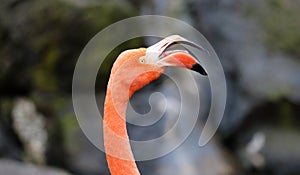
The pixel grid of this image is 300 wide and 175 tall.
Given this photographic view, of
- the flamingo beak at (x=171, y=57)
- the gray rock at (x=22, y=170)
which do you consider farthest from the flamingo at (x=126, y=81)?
the gray rock at (x=22, y=170)

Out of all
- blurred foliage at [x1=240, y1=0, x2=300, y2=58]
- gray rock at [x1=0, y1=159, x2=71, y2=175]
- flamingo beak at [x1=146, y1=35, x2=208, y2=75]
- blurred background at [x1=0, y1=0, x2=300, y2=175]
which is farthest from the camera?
blurred foliage at [x1=240, y1=0, x2=300, y2=58]

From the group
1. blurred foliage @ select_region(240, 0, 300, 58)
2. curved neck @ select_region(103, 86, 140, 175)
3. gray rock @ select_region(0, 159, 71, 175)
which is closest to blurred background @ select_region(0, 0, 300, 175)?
blurred foliage @ select_region(240, 0, 300, 58)

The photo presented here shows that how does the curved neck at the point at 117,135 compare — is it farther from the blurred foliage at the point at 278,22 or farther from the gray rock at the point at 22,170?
the blurred foliage at the point at 278,22

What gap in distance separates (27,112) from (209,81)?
144cm

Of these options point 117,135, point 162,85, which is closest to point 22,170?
point 162,85

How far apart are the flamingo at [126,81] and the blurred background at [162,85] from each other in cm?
208

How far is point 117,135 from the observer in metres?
1.28

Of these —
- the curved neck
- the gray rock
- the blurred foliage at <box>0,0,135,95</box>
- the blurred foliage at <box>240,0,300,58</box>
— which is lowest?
the blurred foliage at <box>240,0,300,58</box>

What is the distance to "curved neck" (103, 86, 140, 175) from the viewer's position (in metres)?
1.27

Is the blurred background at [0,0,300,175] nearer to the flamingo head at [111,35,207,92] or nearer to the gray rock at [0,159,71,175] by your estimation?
the gray rock at [0,159,71,175]

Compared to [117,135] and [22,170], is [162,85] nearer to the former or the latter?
[22,170]

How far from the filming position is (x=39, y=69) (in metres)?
4.18

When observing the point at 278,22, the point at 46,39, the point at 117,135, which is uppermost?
the point at 46,39

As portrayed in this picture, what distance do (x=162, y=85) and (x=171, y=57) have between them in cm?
272
